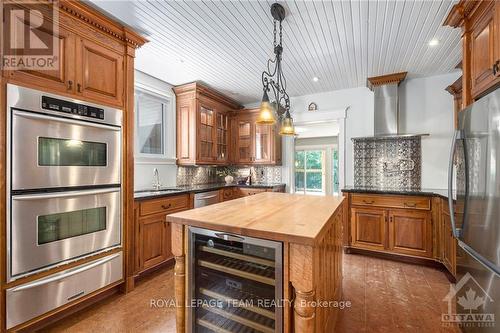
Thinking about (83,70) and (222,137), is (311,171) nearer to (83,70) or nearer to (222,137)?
(222,137)

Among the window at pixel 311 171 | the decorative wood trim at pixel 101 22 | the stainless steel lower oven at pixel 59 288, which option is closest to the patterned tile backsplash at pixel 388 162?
the decorative wood trim at pixel 101 22

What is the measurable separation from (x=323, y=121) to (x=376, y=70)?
47.8 inches

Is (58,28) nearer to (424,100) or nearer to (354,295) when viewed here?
(354,295)

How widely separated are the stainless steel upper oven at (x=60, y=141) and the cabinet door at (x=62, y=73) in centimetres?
9

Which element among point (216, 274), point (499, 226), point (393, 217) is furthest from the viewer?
point (393, 217)

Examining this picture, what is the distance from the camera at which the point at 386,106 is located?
11.8 ft

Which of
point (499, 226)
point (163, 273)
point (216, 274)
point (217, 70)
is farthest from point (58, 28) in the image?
point (499, 226)

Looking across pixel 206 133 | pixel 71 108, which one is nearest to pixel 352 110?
pixel 206 133

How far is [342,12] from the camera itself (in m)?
2.03

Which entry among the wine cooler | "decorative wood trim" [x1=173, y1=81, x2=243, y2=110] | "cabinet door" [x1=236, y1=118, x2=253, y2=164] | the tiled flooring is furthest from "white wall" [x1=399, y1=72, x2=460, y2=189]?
the wine cooler

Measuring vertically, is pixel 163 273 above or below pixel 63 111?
below

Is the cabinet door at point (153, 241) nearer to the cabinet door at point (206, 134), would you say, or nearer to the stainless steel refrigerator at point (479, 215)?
the cabinet door at point (206, 134)

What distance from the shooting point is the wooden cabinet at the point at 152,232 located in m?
2.49

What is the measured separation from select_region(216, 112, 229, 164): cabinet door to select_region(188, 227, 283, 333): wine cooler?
304 cm
